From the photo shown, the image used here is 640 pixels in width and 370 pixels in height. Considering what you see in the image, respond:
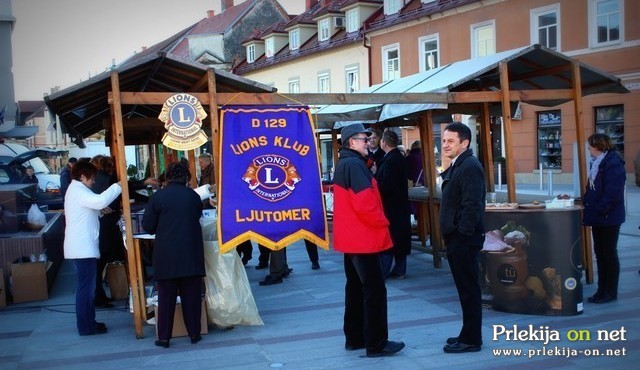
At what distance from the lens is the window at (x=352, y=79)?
112 ft

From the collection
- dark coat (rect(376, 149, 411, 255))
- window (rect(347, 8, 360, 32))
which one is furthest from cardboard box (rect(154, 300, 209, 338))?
window (rect(347, 8, 360, 32))

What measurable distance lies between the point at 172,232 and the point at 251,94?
1.84 m

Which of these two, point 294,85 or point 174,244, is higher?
point 294,85

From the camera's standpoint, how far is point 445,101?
26.0ft

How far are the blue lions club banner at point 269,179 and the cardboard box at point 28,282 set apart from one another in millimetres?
3320

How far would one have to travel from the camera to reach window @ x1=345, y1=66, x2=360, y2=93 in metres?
34.1

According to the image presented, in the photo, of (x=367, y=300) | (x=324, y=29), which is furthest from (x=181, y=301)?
(x=324, y=29)

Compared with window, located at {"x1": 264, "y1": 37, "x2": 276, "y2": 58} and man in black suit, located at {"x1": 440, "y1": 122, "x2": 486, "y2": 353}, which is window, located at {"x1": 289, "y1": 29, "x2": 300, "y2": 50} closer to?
window, located at {"x1": 264, "y1": 37, "x2": 276, "y2": 58}

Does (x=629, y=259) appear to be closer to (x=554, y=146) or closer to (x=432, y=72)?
(x=432, y=72)

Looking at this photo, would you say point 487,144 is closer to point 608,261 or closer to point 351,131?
point 608,261

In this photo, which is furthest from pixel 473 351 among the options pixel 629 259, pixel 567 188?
pixel 567 188

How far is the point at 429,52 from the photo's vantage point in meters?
29.5

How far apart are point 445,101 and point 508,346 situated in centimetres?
318

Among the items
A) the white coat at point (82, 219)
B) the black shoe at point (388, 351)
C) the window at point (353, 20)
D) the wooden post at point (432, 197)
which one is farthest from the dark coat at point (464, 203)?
the window at point (353, 20)
